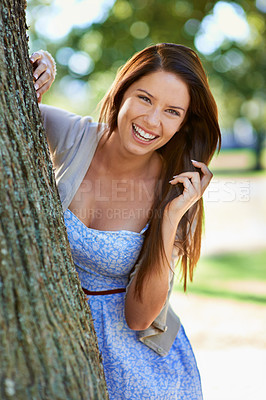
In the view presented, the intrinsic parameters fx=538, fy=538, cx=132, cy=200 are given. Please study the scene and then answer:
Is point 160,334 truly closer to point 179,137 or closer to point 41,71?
point 179,137

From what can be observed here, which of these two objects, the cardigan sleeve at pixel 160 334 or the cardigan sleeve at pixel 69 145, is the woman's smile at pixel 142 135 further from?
the cardigan sleeve at pixel 160 334

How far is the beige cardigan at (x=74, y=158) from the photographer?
246 cm

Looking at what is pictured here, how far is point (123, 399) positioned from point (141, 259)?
63cm

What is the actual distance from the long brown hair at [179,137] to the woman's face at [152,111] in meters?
0.05

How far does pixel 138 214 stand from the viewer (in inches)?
104

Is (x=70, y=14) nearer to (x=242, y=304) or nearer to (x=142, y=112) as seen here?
(x=242, y=304)

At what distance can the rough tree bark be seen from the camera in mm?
1388

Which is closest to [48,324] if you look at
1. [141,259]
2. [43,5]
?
[141,259]

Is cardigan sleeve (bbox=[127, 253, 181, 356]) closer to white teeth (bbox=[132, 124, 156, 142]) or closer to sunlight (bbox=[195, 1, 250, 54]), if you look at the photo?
white teeth (bbox=[132, 124, 156, 142])

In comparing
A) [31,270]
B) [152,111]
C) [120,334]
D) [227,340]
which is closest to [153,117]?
[152,111]

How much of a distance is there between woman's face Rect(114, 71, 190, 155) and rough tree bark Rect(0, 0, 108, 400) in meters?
0.75

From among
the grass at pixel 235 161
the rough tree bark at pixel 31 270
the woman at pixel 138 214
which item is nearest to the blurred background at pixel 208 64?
the woman at pixel 138 214

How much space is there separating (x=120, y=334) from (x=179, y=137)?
1024 millimetres

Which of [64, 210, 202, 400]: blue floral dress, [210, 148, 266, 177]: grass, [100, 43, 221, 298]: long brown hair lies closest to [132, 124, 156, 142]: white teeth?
[100, 43, 221, 298]: long brown hair
